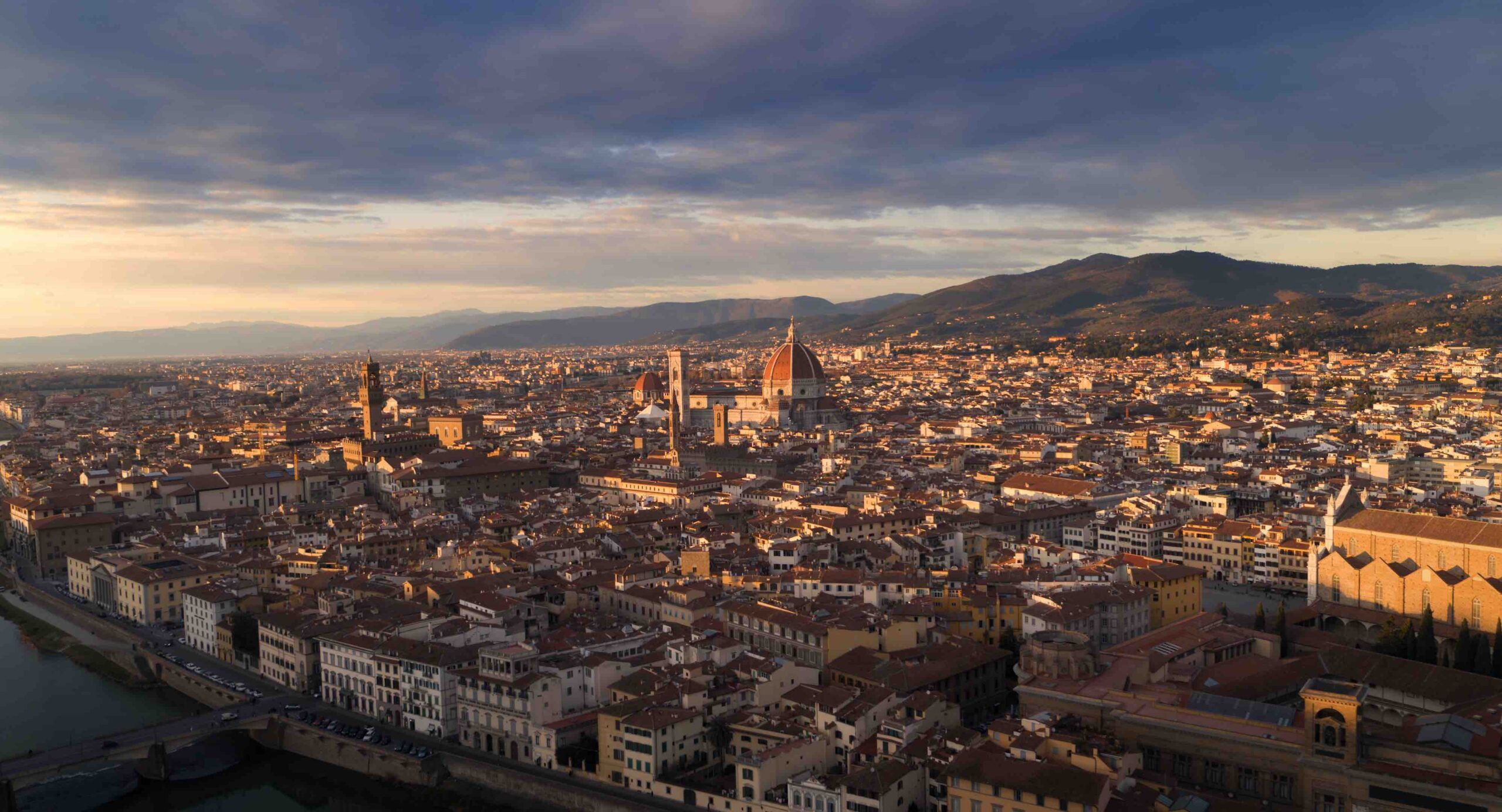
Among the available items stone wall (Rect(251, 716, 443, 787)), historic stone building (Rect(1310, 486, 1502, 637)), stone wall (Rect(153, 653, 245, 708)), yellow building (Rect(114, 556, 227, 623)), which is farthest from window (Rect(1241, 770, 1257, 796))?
yellow building (Rect(114, 556, 227, 623))

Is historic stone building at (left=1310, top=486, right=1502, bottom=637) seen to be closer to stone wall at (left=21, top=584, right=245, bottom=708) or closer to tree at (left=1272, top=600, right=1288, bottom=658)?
tree at (left=1272, top=600, right=1288, bottom=658)

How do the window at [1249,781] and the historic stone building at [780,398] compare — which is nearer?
the window at [1249,781]

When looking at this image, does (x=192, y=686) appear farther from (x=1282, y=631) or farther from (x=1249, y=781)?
(x=1282, y=631)

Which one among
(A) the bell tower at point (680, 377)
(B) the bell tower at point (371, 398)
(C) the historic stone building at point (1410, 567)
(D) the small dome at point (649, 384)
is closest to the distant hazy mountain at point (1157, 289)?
(D) the small dome at point (649, 384)

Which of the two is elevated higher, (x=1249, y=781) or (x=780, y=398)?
(x=780, y=398)

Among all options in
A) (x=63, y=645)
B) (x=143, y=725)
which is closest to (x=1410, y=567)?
(x=143, y=725)

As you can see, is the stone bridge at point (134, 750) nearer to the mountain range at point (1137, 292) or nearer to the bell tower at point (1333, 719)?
the bell tower at point (1333, 719)
